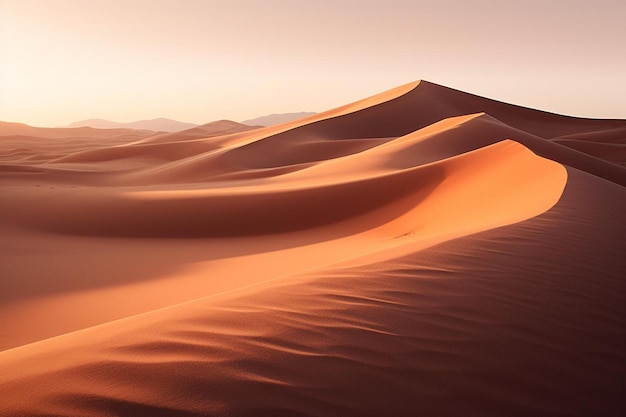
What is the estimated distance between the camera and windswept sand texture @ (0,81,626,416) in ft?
6.13

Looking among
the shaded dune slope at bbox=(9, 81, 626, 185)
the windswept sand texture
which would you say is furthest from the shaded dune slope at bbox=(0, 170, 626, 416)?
the shaded dune slope at bbox=(9, 81, 626, 185)

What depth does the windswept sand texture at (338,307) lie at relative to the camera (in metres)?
1.87

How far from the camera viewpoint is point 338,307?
260 centimetres

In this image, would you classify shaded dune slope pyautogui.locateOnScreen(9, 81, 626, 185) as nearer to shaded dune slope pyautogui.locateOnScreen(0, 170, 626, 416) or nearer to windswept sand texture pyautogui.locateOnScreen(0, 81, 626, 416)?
windswept sand texture pyautogui.locateOnScreen(0, 81, 626, 416)

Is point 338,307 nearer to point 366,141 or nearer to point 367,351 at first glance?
point 367,351

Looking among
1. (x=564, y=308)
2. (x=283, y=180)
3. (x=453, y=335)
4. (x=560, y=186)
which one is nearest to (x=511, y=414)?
(x=453, y=335)

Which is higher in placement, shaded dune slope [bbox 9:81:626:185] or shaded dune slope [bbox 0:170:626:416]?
shaded dune slope [bbox 9:81:626:185]

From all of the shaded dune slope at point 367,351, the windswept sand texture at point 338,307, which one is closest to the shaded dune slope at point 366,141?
the windswept sand texture at point 338,307

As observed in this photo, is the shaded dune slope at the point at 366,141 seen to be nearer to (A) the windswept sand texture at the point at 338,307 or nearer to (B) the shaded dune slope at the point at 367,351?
(A) the windswept sand texture at the point at 338,307

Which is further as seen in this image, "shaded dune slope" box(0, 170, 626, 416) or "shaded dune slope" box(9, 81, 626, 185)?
"shaded dune slope" box(9, 81, 626, 185)

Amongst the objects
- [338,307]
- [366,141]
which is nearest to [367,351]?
[338,307]

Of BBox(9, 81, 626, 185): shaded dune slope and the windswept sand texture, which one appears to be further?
BBox(9, 81, 626, 185): shaded dune slope

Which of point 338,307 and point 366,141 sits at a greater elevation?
point 366,141

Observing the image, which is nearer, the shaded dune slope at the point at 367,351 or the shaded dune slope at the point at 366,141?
the shaded dune slope at the point at 367,351
